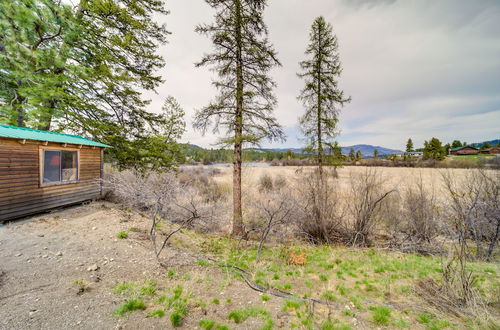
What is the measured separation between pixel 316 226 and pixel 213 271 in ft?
18.1

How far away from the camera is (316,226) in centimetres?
884

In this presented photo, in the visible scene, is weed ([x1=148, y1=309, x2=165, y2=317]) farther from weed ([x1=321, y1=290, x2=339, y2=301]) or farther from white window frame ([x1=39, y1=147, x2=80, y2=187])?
A: white window frame ([x1=39, y1=147, x2=80, y2=187])

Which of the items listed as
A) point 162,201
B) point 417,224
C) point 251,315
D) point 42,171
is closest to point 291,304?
point 251,315

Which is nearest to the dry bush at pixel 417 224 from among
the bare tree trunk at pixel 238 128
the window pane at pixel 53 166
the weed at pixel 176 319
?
the bare tree trunk at pixel 238 128

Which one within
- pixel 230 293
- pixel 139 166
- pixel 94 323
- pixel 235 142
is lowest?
pixel 230 293

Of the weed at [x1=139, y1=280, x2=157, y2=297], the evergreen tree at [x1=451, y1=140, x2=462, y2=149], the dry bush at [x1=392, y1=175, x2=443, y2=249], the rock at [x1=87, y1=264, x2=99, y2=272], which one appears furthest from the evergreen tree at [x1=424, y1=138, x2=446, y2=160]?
the rock at [x1=87, y1=264, x2=99, y2=272]

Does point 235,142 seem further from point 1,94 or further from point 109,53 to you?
point 1,94

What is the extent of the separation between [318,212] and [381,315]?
17.3 feet

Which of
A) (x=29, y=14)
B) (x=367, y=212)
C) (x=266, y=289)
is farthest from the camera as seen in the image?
(x=367, y=212)

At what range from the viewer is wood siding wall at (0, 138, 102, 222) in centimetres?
591

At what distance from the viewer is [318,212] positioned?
866 cm

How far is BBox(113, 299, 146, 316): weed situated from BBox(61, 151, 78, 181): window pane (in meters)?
7.75

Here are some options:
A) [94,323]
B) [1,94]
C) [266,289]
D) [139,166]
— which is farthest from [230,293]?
[1,94]

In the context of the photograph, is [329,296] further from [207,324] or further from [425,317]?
[207,324]
